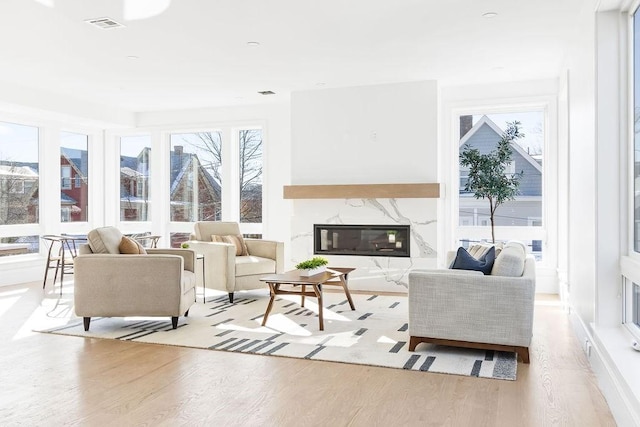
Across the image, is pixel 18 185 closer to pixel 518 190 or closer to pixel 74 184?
pixel 74 184

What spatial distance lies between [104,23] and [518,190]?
5035 mm

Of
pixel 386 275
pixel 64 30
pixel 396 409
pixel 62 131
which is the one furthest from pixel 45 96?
pixel 396 409

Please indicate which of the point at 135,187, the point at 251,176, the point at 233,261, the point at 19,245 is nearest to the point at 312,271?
the point at 233,261

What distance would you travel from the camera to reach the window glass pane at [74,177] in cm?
853

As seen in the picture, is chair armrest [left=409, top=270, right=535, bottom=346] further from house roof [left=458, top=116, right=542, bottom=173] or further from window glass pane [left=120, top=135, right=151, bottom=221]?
window glass pane [left=120, top=135, right=151, bottom=221]

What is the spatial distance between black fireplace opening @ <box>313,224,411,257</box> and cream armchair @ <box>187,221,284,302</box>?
1.03 metres

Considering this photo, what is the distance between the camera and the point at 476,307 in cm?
372

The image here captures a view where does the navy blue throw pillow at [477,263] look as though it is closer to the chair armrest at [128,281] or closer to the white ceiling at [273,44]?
the white ceiling at [273,44]

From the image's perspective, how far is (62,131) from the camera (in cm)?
848

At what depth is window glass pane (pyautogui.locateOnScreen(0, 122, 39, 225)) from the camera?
24.9ft

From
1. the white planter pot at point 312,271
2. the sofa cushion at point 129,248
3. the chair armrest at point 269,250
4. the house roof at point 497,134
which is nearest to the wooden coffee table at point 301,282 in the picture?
the white planter pot at point 312,271

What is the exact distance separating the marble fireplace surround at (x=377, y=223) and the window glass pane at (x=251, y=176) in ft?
3.76

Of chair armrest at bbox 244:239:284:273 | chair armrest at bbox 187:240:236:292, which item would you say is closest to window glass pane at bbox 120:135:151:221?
chair armrest at bbox 244:239:284:273

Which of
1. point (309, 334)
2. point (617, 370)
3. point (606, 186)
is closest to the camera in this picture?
point (617, 370)
